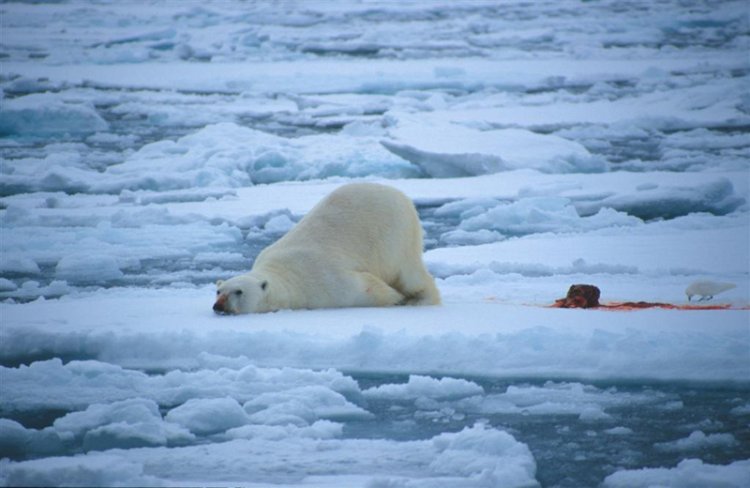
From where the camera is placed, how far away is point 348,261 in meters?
4.95

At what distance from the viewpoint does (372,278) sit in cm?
494

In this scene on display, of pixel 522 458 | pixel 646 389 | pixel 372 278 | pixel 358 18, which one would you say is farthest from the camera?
pixel 358 18

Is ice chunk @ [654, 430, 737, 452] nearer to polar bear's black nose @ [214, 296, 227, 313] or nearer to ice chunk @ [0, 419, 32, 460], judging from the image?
ice chunk @ [0, 419, 32, 460]

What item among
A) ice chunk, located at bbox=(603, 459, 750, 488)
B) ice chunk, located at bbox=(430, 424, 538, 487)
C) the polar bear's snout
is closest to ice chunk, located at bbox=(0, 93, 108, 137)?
the polar bear's snout

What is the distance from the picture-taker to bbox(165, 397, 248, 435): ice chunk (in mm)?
3381

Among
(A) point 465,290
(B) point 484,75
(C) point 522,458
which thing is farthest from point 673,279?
(B) point 484,75

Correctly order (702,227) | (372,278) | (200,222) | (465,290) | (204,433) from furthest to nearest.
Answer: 1. (200,222)
2. (702,227)
3. (465,290)
4. (372,278)
5. (204,433)

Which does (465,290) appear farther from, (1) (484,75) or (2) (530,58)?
(2) (530,58)

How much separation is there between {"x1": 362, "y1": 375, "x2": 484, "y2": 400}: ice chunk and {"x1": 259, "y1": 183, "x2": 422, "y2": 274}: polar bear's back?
126 cm

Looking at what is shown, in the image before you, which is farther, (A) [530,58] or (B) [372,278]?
(A) [530,58]

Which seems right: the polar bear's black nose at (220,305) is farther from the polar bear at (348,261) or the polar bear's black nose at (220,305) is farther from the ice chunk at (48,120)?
the ice chunk at (48,120)

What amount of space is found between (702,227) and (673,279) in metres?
1.58

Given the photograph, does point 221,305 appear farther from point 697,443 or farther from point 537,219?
point 537,219

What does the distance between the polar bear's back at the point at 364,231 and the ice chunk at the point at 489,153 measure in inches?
187
